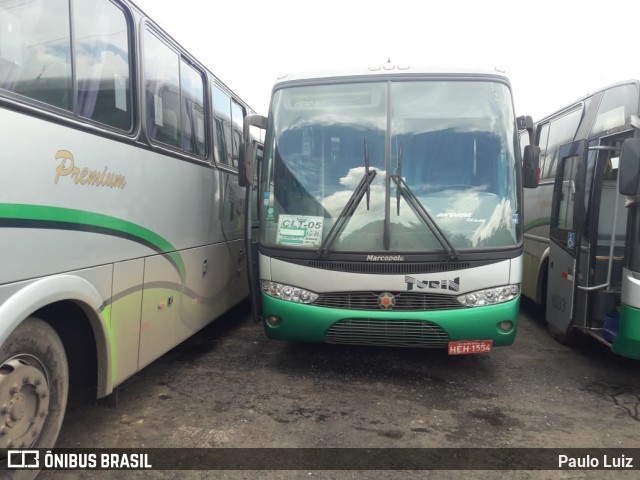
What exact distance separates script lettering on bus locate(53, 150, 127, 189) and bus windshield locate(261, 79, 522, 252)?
5.59 feet

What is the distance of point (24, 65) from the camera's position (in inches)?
101

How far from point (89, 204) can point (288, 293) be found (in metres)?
2.08

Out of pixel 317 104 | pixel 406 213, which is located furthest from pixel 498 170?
pixel 317 104

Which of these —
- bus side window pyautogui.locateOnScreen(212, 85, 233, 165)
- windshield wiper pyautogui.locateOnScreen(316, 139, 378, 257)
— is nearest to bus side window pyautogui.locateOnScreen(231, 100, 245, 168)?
Answer: bus side window pyautogui.locateOnScreen(212, 85, 233, 165)

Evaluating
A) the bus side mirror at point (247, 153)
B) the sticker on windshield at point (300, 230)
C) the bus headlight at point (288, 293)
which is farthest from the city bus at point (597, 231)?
the bus side mirror at point (247, 153)

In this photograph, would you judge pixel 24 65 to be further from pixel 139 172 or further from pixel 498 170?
pixel 498 170

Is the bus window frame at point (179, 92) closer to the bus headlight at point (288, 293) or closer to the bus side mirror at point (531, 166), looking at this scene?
the bus headlight at point (288, 293)

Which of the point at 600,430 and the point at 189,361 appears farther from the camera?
the point at 189,361

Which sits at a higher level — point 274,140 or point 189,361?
point 274,140

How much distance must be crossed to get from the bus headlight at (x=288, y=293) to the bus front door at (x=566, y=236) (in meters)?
2.98

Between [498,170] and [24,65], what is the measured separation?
3.80 metres

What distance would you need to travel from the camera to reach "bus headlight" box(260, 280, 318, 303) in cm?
452

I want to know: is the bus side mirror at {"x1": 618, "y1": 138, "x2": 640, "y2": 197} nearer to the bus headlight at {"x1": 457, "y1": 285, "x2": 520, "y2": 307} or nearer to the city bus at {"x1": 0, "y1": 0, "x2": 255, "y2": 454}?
the bus headlight at {"x1": 457, "y1": 285, "x2": 520, "y2": 307}

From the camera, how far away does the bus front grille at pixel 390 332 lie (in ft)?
14.3
